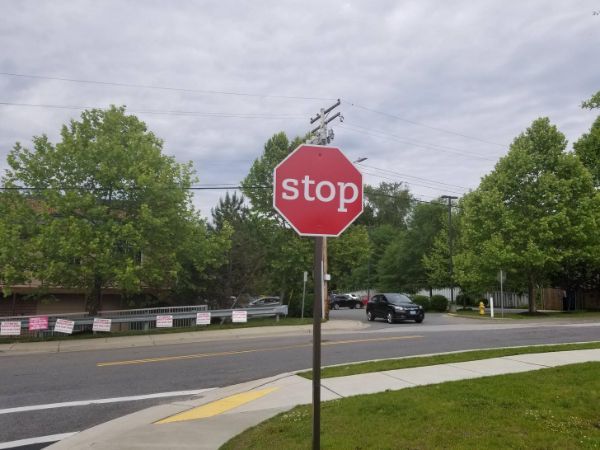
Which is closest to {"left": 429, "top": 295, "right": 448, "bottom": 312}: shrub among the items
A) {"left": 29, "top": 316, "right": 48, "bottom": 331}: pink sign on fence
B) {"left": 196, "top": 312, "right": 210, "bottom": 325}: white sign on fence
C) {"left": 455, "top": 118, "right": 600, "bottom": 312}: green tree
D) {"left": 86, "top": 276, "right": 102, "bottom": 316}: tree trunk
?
{"left": 455, "top": 118, "right": 600, "bottom": 312}: green tree

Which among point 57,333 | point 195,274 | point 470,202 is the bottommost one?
point 57,333

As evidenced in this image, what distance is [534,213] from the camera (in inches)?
1234

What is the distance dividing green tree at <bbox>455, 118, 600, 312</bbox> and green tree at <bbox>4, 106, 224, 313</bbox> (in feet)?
63.2

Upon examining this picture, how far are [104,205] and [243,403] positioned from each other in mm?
15063

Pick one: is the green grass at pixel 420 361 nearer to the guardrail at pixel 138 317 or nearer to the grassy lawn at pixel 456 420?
the grassy lawn at pixel 456 420

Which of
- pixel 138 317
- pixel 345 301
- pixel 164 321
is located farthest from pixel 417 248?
pixel 138 317

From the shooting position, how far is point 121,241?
20516 mm

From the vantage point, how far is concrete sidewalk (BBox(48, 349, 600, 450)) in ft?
19.7

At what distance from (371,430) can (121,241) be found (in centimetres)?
1703

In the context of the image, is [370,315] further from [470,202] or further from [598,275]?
[598,275]

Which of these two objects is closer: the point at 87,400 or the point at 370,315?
the point at 87,400

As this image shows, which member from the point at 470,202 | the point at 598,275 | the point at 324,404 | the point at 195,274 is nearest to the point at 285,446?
the point at 324,404

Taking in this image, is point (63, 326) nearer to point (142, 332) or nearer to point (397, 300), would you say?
point (142, 332)

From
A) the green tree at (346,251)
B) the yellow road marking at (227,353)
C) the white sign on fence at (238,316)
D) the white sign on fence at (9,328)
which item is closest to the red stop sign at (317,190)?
the yellow road marking at (227,353)
